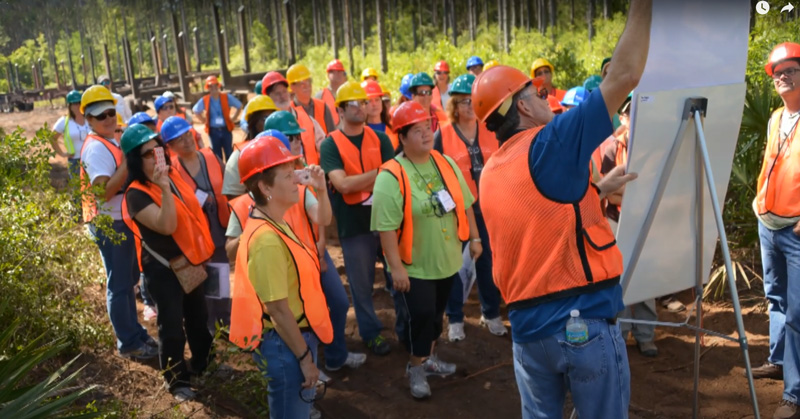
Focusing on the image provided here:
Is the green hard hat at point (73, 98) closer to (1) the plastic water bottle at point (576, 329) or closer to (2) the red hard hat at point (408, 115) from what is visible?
(2) the red hard hat at point (408, 115)

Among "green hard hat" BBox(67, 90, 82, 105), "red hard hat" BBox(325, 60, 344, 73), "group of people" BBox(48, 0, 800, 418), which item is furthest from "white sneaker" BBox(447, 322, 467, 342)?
"green hard hat" BBox(67, 90, 82, 105)

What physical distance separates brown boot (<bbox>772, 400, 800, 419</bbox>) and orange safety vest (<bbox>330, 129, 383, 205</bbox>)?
328 cm

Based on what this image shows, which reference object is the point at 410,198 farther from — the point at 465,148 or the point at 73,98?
the point at 73,98

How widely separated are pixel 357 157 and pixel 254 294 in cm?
264

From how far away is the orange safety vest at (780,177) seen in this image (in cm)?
413

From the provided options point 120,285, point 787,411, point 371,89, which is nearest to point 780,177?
point 787,411

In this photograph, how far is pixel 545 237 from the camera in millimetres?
2545

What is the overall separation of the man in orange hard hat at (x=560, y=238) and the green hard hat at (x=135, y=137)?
98.5 inches

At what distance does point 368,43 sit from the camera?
50312 mm

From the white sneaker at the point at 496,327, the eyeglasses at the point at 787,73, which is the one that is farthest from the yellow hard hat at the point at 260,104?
the eyeglasses at the point at 787,73

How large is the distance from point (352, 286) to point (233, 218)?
151 centimetres

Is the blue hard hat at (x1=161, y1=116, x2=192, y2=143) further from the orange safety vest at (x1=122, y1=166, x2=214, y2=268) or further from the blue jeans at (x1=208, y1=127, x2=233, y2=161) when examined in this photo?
the blue jeans at (x1=208, y1=127, x2=233, y2=161)

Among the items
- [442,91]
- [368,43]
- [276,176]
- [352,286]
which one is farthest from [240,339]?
[368,43]

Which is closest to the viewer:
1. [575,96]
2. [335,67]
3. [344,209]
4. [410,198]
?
[410,198]
